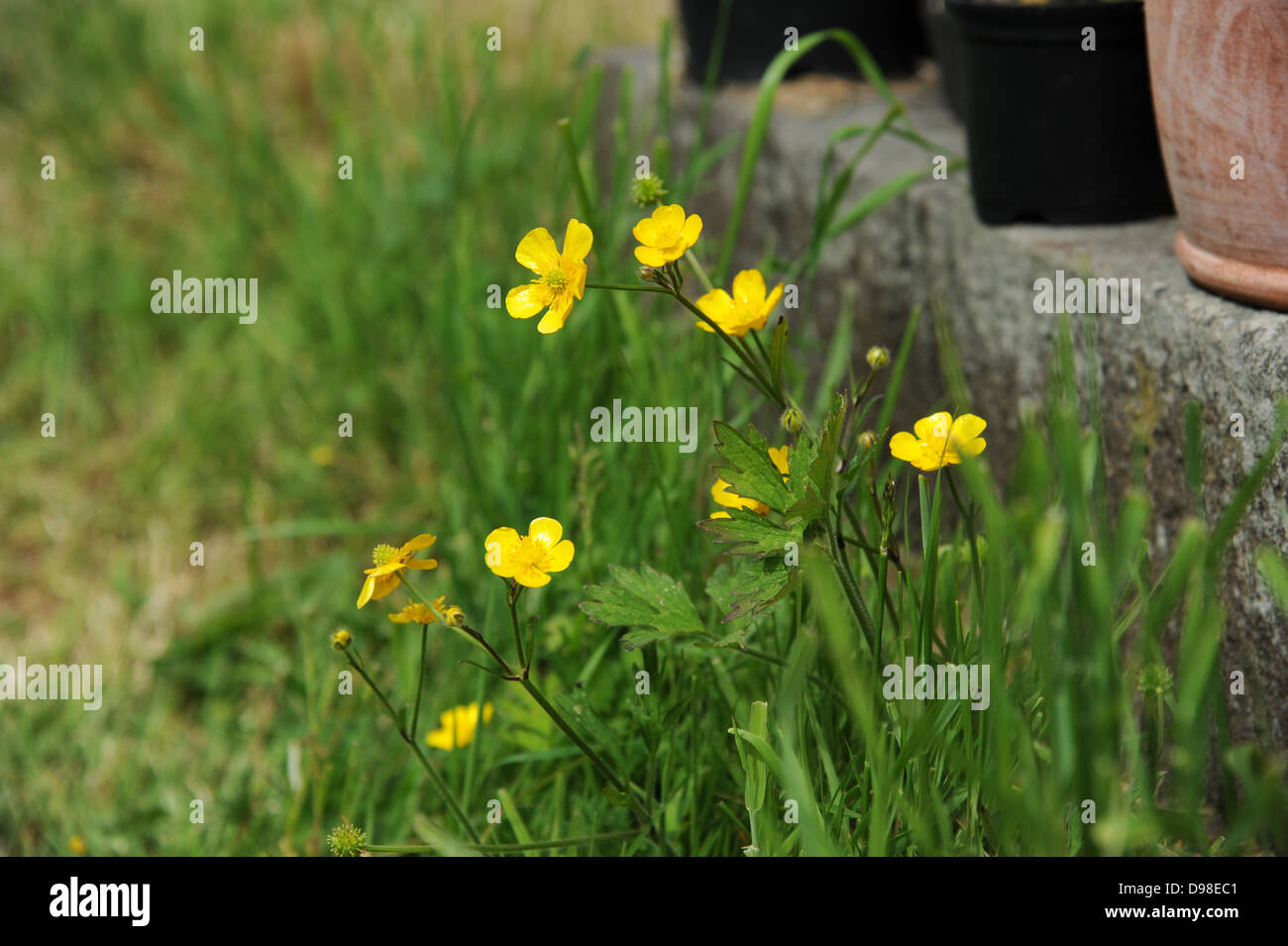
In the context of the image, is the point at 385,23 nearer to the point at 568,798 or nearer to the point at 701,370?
the point at 701,370

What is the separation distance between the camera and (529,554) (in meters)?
0.96

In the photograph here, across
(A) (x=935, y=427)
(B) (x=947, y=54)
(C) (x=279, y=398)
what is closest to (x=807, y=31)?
(B) (x=947, y=54)

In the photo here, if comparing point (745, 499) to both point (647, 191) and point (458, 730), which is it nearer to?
point (647, 191)

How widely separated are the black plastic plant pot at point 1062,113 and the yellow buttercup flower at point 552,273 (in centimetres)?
81

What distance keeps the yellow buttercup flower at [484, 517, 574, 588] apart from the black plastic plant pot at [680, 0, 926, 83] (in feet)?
5.92

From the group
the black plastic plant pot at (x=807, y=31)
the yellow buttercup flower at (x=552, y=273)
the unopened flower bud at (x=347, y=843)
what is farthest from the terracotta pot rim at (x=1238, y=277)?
the black plastic plant pot at (x=807, y=31)

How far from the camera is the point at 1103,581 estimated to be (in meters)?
0.67

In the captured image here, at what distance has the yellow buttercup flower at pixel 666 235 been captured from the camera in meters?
0.93

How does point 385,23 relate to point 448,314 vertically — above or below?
above

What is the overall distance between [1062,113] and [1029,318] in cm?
27
